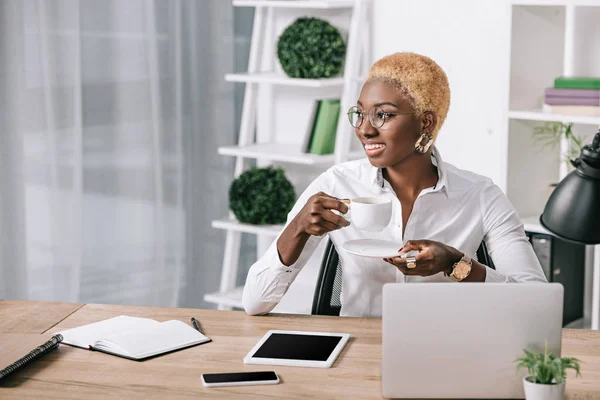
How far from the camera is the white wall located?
3.59m

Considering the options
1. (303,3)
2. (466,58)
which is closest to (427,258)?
(466,58)

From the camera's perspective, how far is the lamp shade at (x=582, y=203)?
170cm

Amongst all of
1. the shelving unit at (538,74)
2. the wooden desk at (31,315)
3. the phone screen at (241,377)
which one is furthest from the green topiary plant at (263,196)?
the phone screen at (241,377)

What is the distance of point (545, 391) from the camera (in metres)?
1.55

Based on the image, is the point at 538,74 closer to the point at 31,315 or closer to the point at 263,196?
the point at 263,196

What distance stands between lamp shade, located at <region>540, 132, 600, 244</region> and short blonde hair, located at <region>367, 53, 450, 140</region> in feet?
2.02

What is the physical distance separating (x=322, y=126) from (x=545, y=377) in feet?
7.76

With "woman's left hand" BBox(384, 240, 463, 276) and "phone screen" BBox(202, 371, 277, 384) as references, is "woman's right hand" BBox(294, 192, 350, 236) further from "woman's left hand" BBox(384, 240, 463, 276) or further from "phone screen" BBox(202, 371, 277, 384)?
"phone screen" BBox(202, 371, 277, 384)

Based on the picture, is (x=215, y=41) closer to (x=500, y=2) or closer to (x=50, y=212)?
(x=50, y=212)

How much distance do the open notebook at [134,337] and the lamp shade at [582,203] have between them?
2.65ft

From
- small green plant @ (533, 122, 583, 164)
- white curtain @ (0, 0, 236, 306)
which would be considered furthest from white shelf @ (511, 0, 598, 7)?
white curtain @ (0, 0, 236, 306)

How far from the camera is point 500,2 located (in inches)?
139

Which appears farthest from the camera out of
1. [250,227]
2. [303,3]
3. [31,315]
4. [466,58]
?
[250,227]

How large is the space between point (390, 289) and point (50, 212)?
8.33 ft
